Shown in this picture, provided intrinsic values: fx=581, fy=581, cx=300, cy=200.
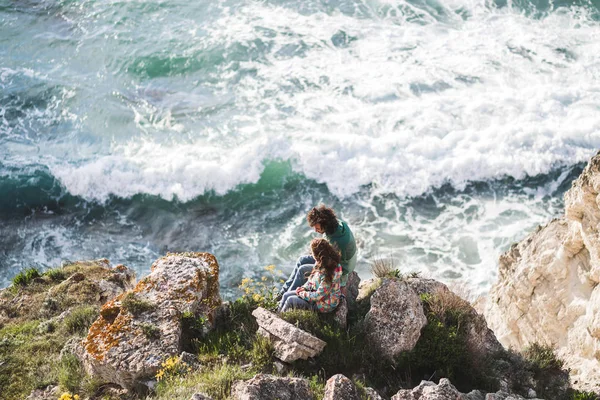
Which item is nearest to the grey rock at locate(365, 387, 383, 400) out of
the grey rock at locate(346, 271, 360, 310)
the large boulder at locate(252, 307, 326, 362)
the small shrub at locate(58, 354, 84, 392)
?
the large boulder at locate(252, 307, 326, 362)

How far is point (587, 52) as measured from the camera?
71.2 ft

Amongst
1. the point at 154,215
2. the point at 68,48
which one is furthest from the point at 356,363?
the point at 68,48

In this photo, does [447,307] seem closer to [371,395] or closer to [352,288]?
[352,288]

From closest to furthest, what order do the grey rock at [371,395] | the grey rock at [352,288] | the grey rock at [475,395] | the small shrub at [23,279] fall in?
the grey rock at [371,395] → the grey rock at [475,395] → the grey rock at [352,288] → the small shrub at [23,279]

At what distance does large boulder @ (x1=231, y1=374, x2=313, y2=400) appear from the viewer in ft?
19.4

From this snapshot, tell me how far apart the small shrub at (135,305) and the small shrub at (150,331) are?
0.33m

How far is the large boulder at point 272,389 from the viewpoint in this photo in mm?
5907

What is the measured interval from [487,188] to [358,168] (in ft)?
12.6

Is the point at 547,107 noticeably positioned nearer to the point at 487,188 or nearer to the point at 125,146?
the point at 487,188

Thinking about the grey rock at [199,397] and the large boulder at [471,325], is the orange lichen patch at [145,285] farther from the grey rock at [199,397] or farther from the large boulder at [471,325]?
the large boulder at [471,325]

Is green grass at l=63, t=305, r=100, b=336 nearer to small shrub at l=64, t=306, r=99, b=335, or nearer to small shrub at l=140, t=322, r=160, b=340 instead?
small shrub at l=64, t=306, r=99, b=335

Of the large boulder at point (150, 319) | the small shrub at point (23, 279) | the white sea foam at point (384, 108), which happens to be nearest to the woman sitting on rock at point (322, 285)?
the large boulder at point (150, 319)

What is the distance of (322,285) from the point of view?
787cm

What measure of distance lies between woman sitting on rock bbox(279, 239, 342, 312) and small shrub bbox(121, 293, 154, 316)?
1.82 metres
